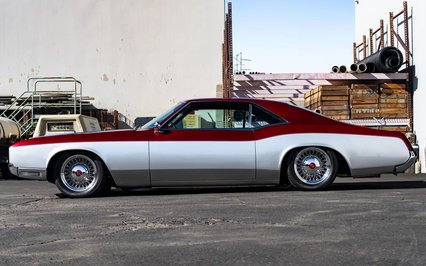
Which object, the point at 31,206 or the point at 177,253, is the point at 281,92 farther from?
the point at 177,253

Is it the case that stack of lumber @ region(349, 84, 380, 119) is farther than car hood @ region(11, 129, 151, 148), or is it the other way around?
stack of lumber @ region(349, 84, 380, 119)

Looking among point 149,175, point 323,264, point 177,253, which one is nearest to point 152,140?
point 149,175

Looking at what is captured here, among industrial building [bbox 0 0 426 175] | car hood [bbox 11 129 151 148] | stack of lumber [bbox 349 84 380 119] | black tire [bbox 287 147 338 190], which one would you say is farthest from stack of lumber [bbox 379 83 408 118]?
car hood [bbox 11 129 151 148]

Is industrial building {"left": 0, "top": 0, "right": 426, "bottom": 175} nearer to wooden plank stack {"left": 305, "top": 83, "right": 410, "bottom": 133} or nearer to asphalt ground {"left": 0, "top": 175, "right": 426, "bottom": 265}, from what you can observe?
wooden plank stack {"left": 305, "top": 83, "right": 410, "bottom": 133}

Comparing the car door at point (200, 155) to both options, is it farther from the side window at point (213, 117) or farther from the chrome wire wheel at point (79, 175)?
the chrome wire wheel at point (79, 175)

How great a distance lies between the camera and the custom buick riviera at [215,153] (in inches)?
282

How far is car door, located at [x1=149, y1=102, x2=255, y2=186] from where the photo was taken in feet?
23.4

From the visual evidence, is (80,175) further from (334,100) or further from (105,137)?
(334,100)

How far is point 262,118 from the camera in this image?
7.50m

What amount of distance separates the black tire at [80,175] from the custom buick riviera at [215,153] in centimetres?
1

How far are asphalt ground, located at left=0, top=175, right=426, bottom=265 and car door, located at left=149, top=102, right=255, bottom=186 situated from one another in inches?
12.2

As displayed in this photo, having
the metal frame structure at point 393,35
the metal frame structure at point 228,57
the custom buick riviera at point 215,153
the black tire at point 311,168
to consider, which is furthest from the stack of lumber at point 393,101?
the black tire at point 311,168

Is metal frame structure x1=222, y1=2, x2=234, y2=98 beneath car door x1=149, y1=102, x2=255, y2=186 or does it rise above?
above

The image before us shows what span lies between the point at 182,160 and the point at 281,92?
39.6ft
